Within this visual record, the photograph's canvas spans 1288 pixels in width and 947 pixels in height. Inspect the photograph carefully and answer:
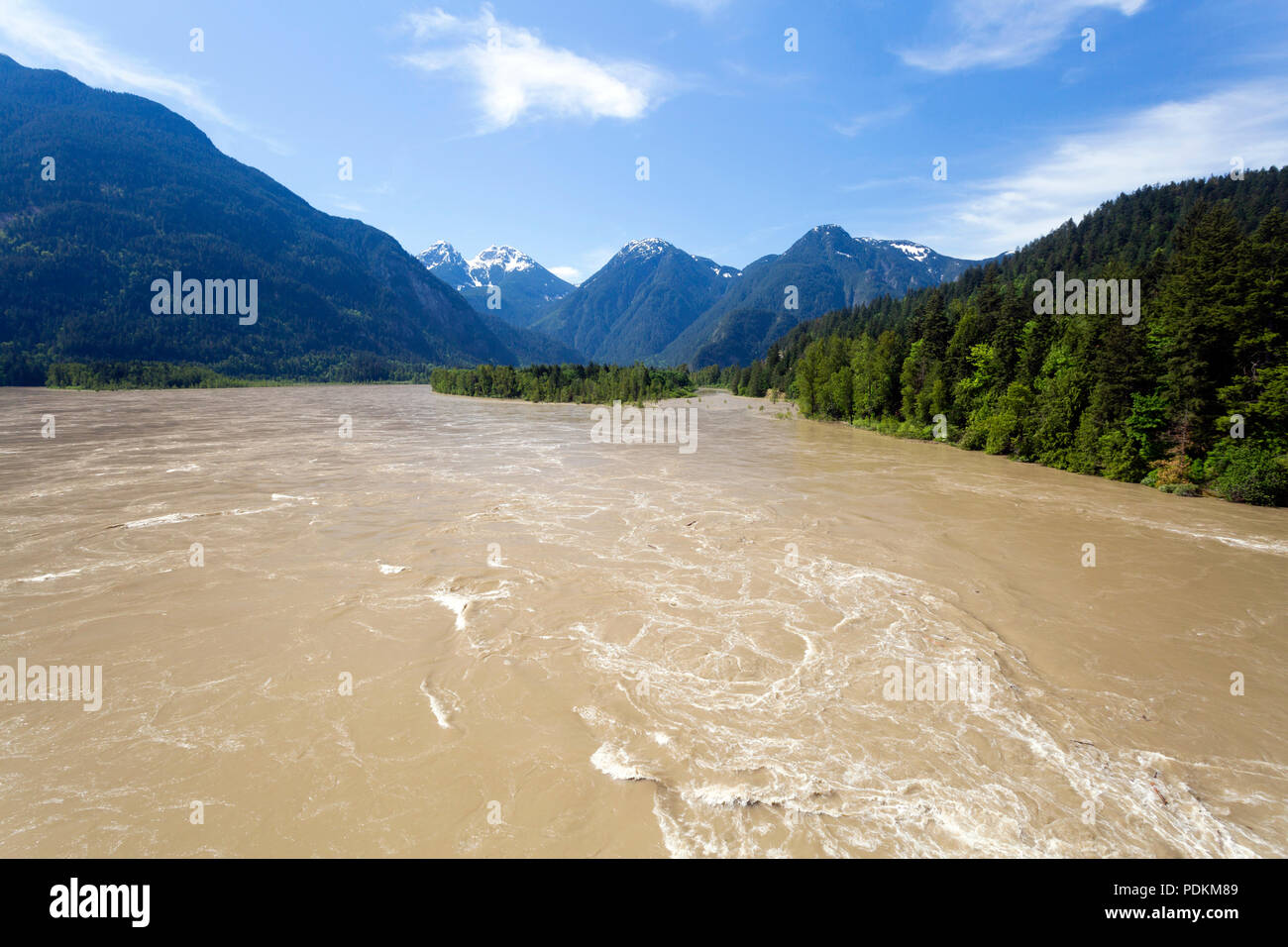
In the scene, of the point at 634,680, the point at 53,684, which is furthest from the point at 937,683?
the point at 53,684

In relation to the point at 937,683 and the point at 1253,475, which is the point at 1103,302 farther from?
the point at 937,683

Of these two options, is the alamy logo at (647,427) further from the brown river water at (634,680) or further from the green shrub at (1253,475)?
the green shrub at (1253,475)

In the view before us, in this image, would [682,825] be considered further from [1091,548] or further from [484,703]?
[1091,548]

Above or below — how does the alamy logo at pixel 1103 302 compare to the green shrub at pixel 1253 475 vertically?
above

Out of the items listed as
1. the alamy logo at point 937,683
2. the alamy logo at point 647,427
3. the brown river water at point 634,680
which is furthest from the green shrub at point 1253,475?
the alamy logo at point 647,427

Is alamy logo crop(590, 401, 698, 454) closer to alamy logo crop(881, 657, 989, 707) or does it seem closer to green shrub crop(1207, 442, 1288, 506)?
green shrub crop(1207, 442, 1288, 506)

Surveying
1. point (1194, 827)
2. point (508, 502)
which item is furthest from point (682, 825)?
point (508, 502)
